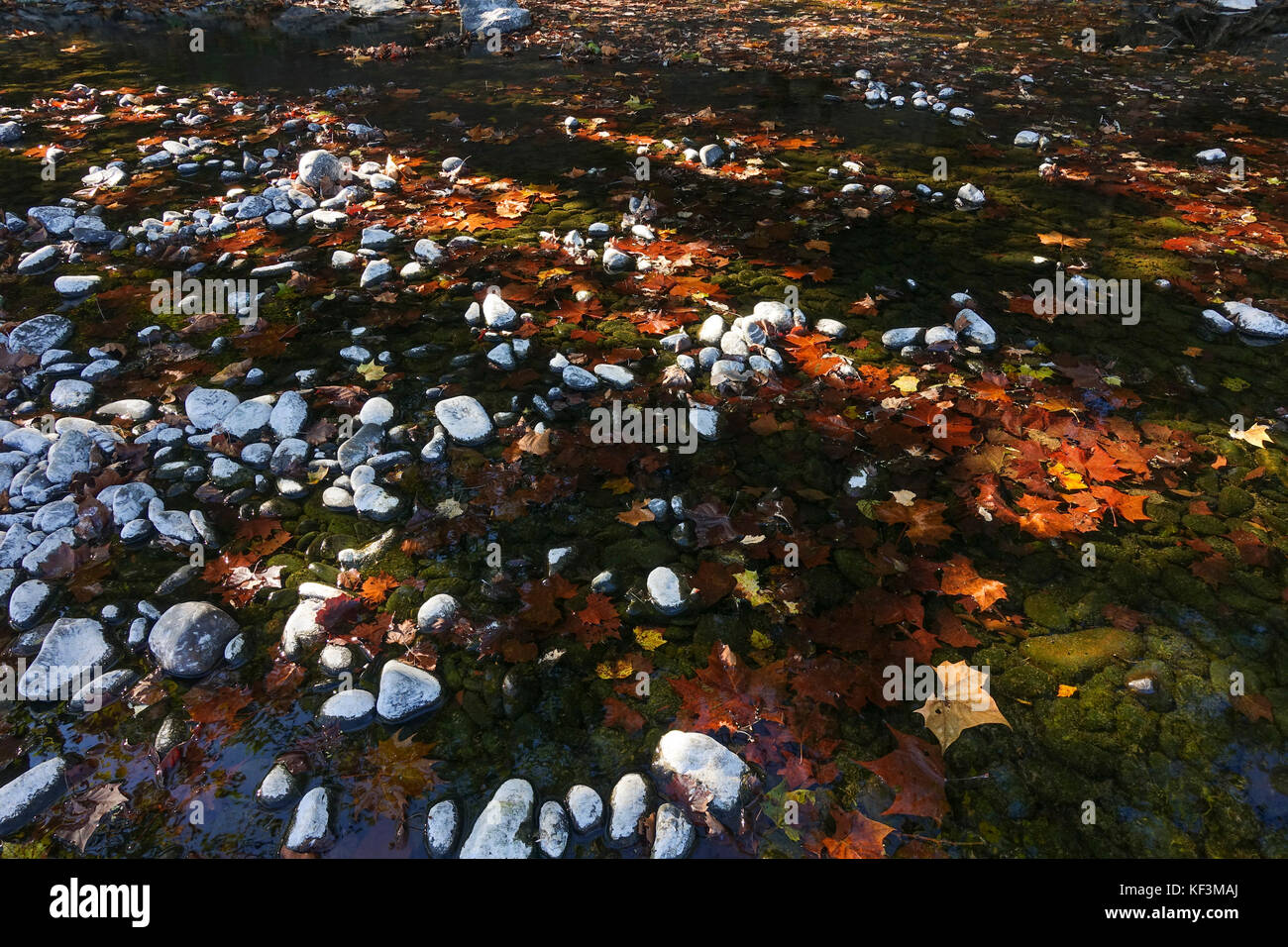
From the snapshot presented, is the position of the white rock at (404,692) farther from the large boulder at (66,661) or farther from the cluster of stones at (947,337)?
the cluster of stones at (947,337)

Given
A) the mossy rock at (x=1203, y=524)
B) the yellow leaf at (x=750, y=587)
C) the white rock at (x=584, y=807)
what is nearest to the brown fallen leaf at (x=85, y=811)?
the white rock at (x=584, y=807)

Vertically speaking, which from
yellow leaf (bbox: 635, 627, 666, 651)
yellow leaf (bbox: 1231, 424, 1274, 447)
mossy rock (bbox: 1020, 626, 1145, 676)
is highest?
yellow leaf (bbox: 1231, 424, 1274, 447)

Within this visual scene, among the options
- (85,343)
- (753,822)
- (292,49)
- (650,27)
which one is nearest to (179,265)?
(85,343)

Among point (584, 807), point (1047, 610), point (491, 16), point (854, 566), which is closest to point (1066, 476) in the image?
Answer: point (1047, 610)

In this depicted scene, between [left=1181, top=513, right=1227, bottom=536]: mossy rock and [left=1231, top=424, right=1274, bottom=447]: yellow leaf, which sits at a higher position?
[left=1231, top=424, right=1274, bottom=447]: yellow leaf

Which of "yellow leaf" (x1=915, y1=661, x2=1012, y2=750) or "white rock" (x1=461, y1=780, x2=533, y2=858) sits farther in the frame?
"yellow leaf" (x1=915, y1=661, x2=1012, y2=750)

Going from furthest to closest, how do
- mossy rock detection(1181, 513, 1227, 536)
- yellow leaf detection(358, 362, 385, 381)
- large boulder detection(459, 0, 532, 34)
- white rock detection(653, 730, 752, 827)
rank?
large boulder detection(459, 0, 532, 34), yellow leaf detection(358, 362, 385, 381), mossy rock detection(1181, 513, 1227, 536), white rock detection(653, 730, 752, 827)

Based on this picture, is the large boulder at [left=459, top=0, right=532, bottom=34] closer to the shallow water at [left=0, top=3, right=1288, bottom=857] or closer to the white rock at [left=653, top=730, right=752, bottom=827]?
the shallow water at [left=0, top=3, right=1288, bottom=857]

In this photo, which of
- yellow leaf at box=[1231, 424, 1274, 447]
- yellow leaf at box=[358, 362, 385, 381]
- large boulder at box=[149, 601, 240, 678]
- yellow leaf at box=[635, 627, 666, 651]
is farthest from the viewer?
yellow leaf at box=[358, 362, 385, 381]

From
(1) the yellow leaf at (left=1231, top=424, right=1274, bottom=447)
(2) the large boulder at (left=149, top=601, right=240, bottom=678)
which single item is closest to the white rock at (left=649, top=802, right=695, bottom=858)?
(2) the large boulder at (left=149, top=601, right=240, bottom=678)
